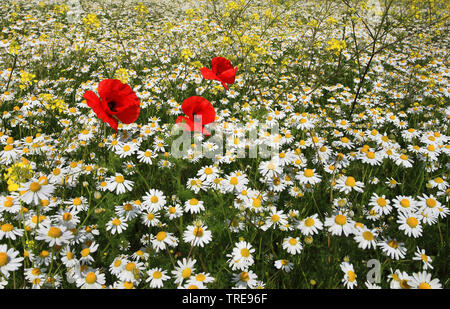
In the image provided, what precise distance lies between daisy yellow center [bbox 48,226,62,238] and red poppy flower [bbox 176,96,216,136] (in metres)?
1.07

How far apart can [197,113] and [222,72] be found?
0.56m

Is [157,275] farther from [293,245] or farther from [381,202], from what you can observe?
[381,202]

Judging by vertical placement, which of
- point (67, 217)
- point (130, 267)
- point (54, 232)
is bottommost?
point (130, 267)

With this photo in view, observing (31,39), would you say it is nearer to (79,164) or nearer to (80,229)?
(79,164)

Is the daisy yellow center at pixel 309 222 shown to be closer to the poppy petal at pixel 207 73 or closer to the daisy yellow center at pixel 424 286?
the daisy yellow center at pixel 424 286

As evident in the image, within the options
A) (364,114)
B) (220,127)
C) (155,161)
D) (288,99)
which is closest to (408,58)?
(364,114)

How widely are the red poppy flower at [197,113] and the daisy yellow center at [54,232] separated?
1.07 metres

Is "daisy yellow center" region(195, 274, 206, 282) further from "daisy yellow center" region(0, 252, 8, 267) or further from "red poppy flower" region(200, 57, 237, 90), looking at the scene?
"red poppy flower" region(200, 57, 237, 90)

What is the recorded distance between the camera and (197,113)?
196 cm

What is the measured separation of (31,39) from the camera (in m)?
5.55

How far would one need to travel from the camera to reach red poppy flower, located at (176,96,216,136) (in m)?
1.86

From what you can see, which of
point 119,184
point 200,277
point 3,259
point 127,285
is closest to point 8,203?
point 3,259

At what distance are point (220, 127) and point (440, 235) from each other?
230cm

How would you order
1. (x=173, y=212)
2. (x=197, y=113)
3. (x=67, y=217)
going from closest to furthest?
(x=67, y=217) < (x=197, y=113) < (x=173, y=212)
